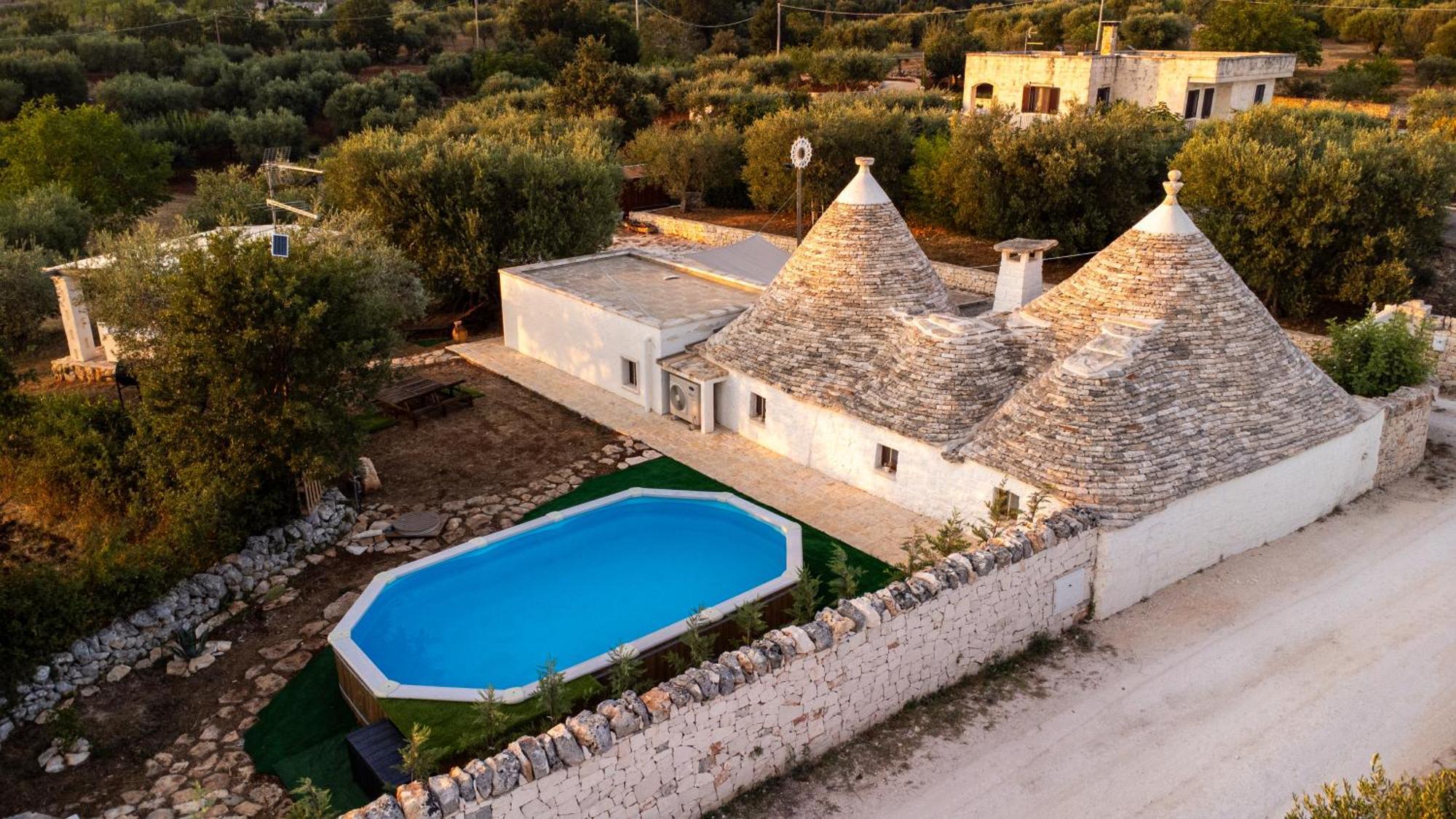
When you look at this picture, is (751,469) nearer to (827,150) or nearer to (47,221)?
(827,150)

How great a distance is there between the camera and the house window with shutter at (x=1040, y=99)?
147 ft

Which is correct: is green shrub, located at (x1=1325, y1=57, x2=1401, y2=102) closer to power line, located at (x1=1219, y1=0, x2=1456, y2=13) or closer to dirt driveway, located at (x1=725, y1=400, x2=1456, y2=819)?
power line, located at (x1=1219, y1=0, x2=1456, y2=13)

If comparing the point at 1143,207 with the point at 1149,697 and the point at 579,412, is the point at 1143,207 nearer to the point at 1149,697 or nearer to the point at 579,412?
the point at 579,412

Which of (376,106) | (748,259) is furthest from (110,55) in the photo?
(748,259)

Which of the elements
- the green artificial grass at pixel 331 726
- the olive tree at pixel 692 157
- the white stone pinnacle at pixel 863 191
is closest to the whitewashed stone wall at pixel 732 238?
the olive tree at pixel 692 157

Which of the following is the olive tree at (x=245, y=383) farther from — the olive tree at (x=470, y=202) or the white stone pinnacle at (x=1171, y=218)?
the white stone pinnacle at (x=1171, y=218)

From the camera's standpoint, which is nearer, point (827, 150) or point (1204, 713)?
point (1204, 713)

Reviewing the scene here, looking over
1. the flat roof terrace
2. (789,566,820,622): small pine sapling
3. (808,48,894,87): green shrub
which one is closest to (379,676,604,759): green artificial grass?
(789,566,820,622): small pine sapling

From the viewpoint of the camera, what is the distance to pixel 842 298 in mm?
18859

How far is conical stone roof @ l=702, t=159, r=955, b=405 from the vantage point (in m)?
18.4

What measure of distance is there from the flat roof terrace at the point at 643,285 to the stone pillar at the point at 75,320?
9324 millimetres

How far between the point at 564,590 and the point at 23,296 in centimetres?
1822

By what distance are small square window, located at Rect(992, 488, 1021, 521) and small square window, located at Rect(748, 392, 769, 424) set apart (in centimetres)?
570

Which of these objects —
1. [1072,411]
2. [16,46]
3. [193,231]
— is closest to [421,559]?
[1072,411]
